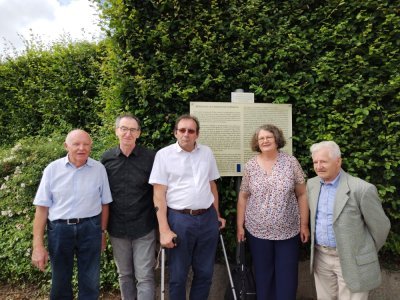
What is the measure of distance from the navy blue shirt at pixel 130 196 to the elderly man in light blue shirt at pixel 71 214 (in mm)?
124

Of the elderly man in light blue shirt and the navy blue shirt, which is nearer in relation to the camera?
the elderly man in light blue shirt

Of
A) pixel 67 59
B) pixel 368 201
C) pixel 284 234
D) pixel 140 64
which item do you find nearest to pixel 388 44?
pixel 368 201

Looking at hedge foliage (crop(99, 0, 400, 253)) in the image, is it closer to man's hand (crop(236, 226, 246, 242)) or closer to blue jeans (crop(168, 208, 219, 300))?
man's hand (crop(236, 226, 246, 242))

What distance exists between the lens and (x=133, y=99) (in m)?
3.96

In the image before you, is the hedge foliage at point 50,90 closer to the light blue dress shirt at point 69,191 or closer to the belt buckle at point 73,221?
the light blue dress shirt at point 69,191

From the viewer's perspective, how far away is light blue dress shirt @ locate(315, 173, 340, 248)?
9.76 feet

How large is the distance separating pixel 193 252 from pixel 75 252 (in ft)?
3.93

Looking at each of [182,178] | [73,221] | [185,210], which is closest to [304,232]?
[185,210]

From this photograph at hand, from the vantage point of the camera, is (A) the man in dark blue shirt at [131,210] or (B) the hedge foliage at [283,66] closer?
(A) the man in dark blue shirt at [131,210]

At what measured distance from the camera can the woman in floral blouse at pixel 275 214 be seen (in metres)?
3.29

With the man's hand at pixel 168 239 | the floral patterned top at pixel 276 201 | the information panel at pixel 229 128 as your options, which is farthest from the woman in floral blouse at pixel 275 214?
the man's hand at pixel 168 239

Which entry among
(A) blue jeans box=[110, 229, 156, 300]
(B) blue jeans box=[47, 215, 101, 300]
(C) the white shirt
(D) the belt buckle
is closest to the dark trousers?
(C) the white shirt

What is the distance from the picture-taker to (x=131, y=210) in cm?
322

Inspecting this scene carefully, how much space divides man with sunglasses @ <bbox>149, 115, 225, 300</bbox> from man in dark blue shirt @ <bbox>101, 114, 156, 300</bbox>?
7.7 inches
